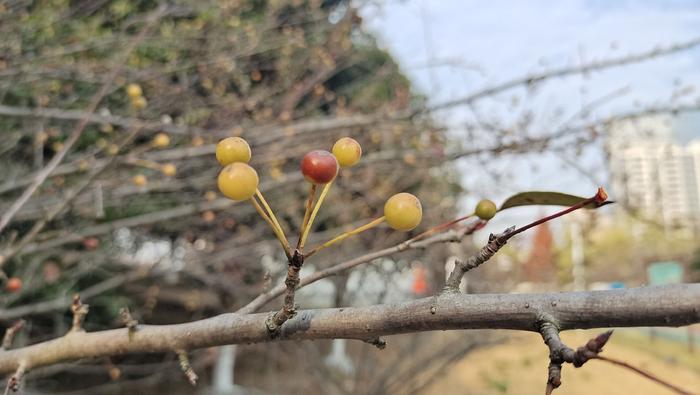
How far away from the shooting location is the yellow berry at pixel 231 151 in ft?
2.15

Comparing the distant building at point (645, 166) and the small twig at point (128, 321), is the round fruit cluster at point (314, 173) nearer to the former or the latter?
the small twig at point (128, 321)

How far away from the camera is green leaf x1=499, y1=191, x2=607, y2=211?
70cm

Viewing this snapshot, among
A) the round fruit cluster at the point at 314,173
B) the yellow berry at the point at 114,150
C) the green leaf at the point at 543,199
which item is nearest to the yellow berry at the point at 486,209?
the green leaf at the point at 543,199

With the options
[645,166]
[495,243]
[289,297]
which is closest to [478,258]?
[495,243]

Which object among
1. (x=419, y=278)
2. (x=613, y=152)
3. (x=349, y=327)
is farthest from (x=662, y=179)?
(x=349, y=327)

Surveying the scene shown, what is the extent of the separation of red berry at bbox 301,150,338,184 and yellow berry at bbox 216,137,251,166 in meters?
0.08

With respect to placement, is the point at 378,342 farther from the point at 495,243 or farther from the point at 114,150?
the point at 114,150

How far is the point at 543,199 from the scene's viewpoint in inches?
29.0

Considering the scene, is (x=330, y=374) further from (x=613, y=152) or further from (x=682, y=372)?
(x=682, y=372)

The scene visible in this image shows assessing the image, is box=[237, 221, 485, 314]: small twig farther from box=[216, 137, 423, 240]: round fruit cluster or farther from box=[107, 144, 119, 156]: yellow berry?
box=[107, 144, 119, 156]: yellow berry

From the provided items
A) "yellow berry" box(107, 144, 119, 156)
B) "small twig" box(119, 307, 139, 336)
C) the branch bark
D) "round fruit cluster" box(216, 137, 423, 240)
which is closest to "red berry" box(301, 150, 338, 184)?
"round fruit cluster" box(216, 137, 423, 240)

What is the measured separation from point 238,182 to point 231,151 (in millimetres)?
71

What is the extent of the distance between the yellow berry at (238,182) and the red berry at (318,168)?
0.06 m

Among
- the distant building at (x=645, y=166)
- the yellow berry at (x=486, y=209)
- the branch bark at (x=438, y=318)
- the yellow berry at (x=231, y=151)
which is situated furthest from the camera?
the distant building at (x=645, y=166)
